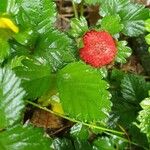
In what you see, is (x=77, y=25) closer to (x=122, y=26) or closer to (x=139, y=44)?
(x=122, y=26)

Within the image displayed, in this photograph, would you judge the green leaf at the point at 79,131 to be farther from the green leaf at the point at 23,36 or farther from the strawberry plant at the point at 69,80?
the green leaf at the point at 23,36

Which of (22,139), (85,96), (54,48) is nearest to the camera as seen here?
(22,139)

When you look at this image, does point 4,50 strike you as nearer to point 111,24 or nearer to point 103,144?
point 111,24

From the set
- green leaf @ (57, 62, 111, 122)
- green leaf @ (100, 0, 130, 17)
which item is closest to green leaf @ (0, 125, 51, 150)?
green leaf @ (57, 62, 111, 122)

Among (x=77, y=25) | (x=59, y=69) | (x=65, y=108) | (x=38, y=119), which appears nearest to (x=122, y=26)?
(x=77, y=25)

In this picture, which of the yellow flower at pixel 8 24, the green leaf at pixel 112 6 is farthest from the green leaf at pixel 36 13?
the green leaf at pixel 112 6

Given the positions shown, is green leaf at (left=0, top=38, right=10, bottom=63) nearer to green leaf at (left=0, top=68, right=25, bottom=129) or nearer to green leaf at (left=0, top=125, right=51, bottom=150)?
green leaf at (left=0, top=68, right=25, bottom=129)

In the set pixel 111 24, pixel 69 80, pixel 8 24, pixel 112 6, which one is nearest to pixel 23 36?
pixel 8 24
